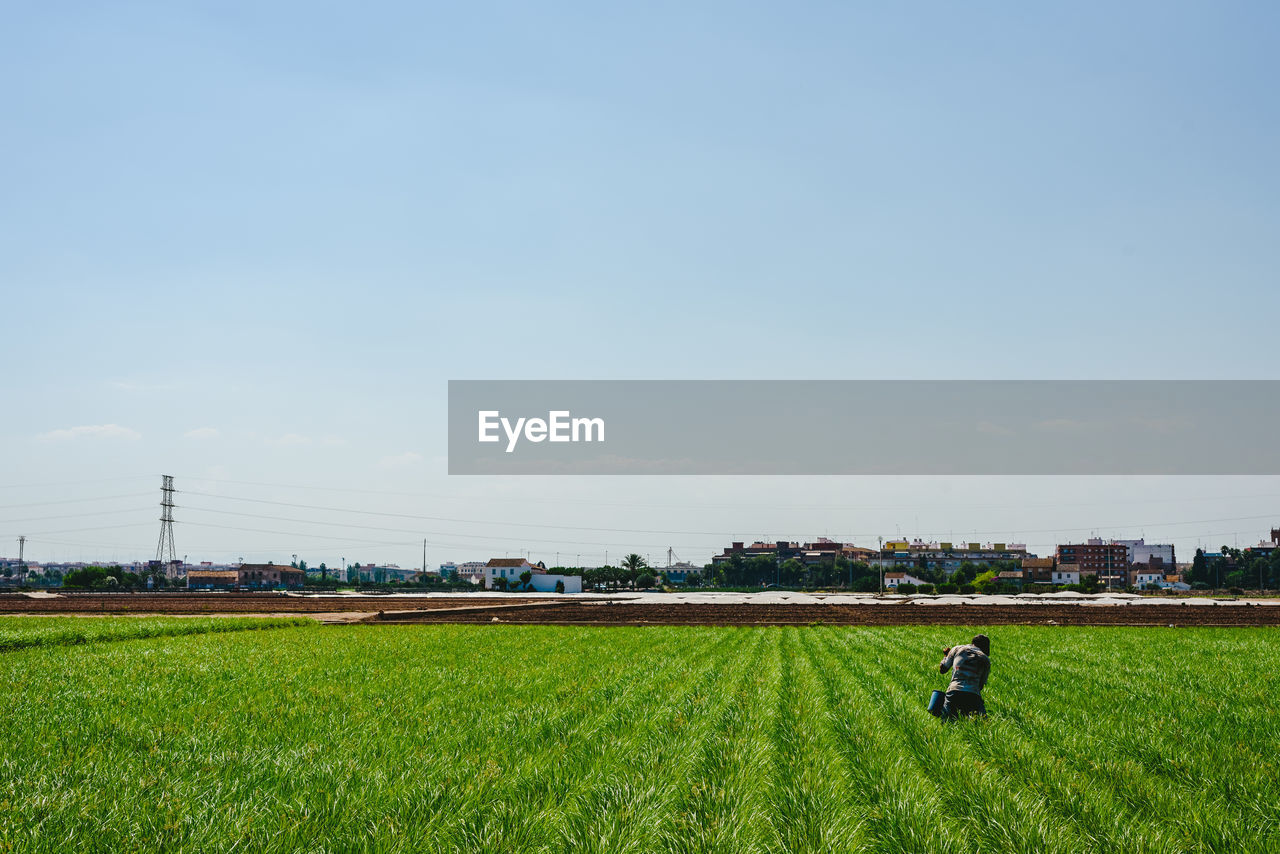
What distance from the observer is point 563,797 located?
911 cm

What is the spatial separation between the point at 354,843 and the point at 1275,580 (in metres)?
241

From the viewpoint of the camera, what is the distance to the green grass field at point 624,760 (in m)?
7.77

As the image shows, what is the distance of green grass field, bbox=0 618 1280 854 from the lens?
7766 millimetres

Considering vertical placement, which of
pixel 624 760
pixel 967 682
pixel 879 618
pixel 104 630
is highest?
pixel 967 682

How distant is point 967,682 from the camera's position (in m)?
14.1

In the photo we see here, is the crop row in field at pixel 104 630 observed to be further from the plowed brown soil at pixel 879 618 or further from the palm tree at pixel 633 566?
the palm tree at pixel 633 566

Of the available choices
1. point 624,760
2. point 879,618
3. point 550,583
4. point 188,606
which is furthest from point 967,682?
point 550,583

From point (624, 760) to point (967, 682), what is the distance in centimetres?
662

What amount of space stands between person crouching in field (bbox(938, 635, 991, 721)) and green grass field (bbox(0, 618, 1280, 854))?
2.46ft

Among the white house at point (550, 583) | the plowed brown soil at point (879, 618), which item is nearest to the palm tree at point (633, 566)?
the white house at point (550, 583)

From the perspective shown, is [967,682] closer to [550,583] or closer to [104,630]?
[104,630]

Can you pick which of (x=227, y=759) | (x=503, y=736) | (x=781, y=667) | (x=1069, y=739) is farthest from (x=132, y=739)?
(x=781, y=667)

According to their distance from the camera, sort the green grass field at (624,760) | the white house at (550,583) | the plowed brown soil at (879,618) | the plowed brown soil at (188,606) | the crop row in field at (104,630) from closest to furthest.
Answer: the green grass field at (624,760)
the crop row in field at (104,630)
the plowed brown soil at (879,618)
the plowed brown soil at (188,606)
the white house at (550,583)

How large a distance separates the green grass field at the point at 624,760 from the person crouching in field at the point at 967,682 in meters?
0.75
